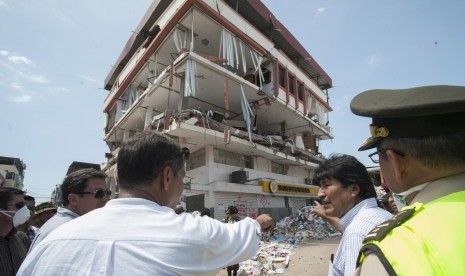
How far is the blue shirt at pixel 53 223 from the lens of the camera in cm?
260

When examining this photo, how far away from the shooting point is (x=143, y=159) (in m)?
1.50

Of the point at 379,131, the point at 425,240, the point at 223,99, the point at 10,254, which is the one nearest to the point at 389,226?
the point at 425,240

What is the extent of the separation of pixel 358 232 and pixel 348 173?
0.72m

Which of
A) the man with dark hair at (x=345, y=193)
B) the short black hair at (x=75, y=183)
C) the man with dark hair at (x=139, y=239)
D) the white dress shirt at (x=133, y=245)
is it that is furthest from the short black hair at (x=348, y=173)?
the short black hair at (x=75, y=183)

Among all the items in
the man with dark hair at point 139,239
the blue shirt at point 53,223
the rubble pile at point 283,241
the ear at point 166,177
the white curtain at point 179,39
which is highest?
the white curtain at point 179,39

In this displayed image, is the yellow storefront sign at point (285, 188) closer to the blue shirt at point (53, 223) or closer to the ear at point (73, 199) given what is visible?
the ear at point (73, 199)

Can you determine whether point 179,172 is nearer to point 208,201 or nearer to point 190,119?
point 190,119

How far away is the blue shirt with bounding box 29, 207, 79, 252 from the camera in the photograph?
260cm

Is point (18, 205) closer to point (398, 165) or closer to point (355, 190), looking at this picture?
point (355, 190)

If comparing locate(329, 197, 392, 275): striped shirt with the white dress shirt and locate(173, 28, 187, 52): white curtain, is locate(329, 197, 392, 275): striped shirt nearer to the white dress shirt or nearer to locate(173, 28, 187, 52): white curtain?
the white dress shirt

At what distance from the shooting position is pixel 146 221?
4.11 feet

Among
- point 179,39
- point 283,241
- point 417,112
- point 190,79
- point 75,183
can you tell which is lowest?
point 283,241

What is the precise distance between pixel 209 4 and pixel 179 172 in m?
16.5

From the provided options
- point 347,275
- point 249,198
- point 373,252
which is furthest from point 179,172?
point 249,198
